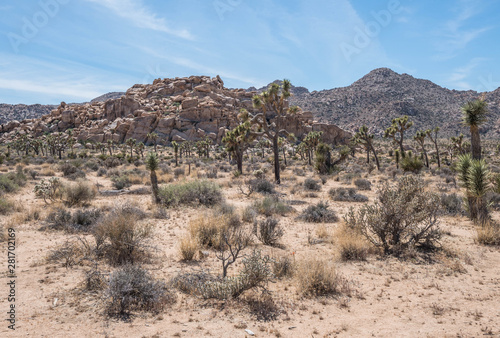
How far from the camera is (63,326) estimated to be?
4094 millimetres

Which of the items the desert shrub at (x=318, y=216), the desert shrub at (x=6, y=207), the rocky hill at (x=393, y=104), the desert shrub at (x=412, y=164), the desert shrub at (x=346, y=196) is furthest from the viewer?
the rocky hill at (x=393, y=104)

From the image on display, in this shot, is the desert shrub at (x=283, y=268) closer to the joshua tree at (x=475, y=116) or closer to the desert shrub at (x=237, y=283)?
the desert shrub at (x=237, y=283)

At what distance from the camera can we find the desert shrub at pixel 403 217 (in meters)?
7.34

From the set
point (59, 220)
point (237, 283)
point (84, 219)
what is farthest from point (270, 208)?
point (59, 220)

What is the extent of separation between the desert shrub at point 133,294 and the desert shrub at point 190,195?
8.10 meters

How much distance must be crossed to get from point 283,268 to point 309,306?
1271 millimetres

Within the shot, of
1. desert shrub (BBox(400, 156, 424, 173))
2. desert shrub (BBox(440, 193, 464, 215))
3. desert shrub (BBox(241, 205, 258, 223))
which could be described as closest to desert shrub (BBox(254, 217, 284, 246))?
desert shrub (BBox(241, 205, 258, 223))

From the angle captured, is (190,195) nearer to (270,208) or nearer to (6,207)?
(270,208)

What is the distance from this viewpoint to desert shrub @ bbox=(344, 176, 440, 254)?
734 centimetres

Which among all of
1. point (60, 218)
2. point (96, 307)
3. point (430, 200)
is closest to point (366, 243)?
point (430, 200)

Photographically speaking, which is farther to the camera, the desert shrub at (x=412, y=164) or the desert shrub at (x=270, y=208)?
the desert shrub at (x=412, y=164)

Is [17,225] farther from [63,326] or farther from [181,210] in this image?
[63,326]

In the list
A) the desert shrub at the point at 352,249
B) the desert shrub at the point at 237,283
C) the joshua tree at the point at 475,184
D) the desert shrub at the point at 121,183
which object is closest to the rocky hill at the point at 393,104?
the joshua tree at the point at 475,184

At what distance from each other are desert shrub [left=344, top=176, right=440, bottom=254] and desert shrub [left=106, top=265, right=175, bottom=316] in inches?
219
